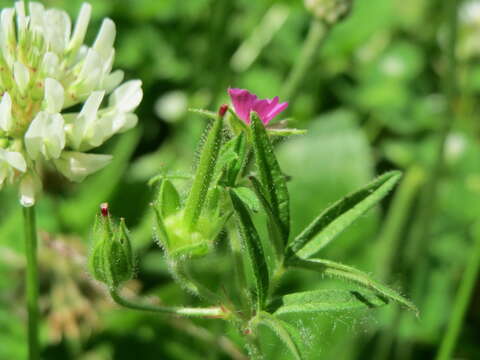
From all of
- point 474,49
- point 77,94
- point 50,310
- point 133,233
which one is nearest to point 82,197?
point 133,233

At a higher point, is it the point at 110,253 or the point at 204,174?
the point at 204,174

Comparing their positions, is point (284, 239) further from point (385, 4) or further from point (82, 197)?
point (385, 4)

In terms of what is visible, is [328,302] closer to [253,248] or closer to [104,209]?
[253,248]

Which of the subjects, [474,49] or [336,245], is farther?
[474,49]

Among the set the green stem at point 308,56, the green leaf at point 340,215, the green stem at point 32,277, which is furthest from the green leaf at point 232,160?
the green stem at point 308,56

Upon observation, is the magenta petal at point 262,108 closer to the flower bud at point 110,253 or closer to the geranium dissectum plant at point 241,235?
the geranium dissectum plant at point 241,235

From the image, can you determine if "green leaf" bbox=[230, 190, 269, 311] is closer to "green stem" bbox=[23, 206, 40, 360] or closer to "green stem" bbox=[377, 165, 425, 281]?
"green stem" bbox=[23, 206, 40, 360]

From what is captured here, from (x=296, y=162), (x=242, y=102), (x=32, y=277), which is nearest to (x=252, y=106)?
(x=242, y=102)
